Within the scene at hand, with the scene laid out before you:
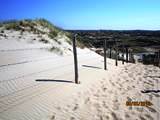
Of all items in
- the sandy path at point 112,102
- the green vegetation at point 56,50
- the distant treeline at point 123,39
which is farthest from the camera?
the distant treeline at point 123,39

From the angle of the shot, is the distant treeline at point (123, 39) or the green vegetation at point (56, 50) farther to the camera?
the distant treeline at point (123, 39)

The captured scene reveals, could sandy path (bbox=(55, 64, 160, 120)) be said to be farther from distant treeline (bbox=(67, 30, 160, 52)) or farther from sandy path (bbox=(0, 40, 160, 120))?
distant treeline (bbox=(67, 30, 160, 52))

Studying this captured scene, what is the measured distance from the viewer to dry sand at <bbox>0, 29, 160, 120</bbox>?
614 centimetres

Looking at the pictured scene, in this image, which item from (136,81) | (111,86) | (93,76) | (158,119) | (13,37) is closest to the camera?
(158,119)

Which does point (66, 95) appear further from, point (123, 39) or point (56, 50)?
point (123, 39)

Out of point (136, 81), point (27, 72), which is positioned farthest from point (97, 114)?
point (27, 72)

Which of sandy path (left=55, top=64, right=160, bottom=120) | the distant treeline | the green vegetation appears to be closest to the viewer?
sandy path (left=55, top=64, right=160, bottom=120)

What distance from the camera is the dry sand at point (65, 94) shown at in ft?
20.1

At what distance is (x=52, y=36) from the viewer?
18.7m

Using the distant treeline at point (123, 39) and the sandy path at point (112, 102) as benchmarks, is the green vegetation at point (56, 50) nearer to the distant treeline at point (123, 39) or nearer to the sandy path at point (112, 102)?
the distant treeline at point (123, 39)

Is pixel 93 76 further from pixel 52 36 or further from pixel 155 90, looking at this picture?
pixel 52 36

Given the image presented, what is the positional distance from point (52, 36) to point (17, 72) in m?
8.73

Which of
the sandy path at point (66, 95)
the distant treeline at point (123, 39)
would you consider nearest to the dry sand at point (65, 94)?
the sandy path at point (66, 95)

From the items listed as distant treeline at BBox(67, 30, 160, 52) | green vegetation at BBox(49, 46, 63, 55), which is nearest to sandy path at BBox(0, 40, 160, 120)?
green vegetation at BBox(49, 46, 63, 55)
